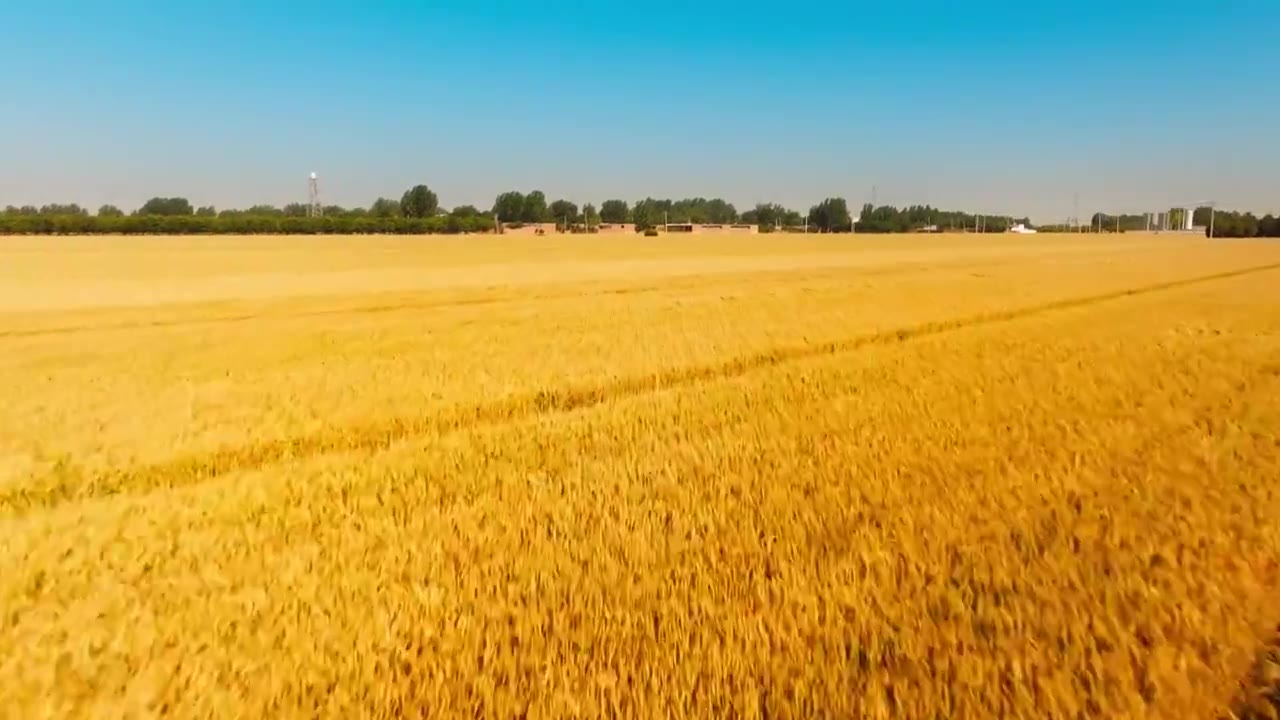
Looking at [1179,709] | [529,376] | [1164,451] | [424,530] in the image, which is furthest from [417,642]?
[529,376]

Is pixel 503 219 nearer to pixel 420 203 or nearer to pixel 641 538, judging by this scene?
pixel 420 203

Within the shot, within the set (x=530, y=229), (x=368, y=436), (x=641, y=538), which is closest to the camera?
(x=641, y=538)

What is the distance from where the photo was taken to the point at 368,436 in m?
6.00

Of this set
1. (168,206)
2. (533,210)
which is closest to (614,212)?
(533,210)

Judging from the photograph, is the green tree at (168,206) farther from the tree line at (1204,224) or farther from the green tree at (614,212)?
the tree line at (1204,224)

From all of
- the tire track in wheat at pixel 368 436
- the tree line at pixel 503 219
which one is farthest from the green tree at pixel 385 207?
the tire track in wheat at pixel 368 436

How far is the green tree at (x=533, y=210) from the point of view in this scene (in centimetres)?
14362

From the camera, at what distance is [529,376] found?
875 cm

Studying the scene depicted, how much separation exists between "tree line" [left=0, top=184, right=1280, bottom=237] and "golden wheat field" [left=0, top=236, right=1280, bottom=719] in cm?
9367

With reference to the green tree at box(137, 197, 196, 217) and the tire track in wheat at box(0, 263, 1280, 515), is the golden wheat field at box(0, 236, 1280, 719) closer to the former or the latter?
the tire track in wheat at box(0, 263, 1280, 515)

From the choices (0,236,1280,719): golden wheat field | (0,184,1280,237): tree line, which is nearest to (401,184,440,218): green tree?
(0,184,1280,237): tree line

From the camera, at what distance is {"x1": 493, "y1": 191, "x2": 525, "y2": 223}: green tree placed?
142 m

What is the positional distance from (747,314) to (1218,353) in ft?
27.3

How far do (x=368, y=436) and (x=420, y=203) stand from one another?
136 meters
